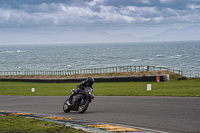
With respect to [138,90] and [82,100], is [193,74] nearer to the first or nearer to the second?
[138,90]

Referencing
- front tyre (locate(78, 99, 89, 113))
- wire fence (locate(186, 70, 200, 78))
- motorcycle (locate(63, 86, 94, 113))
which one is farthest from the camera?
wire fence (locate(186, 70, 200, 78))

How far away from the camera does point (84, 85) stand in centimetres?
1178

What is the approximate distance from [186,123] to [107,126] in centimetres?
247

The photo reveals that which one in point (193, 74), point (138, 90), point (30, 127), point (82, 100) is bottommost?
point (193, 74)

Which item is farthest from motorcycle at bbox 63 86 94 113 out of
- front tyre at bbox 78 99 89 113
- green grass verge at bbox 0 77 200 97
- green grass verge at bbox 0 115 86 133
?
green grass verge at bbox 0 77 200 97

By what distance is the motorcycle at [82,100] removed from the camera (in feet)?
37.2

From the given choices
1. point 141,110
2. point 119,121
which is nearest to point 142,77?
point 141,110

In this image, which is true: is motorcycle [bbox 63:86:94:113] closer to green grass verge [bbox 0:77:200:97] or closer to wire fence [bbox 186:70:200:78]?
green grass verge [bbox 0:77:200:97]

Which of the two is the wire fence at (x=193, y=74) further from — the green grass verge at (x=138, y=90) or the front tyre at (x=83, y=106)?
A: the front tyre at (x=83, y=106)

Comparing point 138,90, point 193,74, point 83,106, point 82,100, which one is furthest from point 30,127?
point 193,74

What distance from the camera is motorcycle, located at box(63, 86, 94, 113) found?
11.3 meters

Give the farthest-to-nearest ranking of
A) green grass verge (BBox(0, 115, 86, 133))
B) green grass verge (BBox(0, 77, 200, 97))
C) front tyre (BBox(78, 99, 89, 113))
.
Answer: green grass verge (BBox(0, 77, 200, 97))
front tyre (BBox(78, 99, 89, 113))
green grass verge (BBox(0, 115, 86, 133))

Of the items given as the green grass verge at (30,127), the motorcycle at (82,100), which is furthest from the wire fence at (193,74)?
the green grass verge at (30,127)

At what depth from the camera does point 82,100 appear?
37.7 feet
